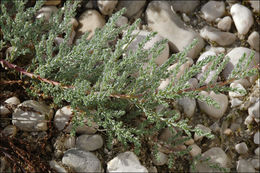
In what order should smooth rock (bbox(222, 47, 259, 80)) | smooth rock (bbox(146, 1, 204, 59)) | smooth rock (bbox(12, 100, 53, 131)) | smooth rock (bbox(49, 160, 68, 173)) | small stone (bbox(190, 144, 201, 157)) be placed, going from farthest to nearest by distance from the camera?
smooth rock (bbox(146, 1, 204, 59)), smooth rock (bbox(222, 47, 259, 80)), small stone (bbox(190, 144, 201, 157)), smooth rock (bbox(12, 100, 53, 131)), smooth rock (bbox(49, 160, 68, 173))

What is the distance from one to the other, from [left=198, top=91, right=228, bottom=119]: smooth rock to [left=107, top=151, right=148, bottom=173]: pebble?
2.99 ft

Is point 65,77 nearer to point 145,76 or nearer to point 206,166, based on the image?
point 145,76

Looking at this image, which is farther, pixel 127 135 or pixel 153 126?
pixel 153 126

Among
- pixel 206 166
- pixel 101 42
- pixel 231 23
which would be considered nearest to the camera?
pixel 101 42

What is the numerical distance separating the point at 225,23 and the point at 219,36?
182 mm

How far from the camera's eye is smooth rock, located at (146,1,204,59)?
11.7 ft

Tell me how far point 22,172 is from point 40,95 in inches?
26.7

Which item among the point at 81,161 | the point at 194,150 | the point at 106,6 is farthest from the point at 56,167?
the point at 106,6

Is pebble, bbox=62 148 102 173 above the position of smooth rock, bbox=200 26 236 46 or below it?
below

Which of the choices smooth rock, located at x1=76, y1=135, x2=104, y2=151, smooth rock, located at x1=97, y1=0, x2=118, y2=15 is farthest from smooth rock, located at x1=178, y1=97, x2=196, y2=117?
smooth rock, located at x1=97, y1=0, x2=118, y2=15

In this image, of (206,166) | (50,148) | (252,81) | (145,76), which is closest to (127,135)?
(145,76)

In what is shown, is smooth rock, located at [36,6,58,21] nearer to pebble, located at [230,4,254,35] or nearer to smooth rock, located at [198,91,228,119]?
smooth rock, located at [198,91,228,119]

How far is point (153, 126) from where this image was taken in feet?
9.96

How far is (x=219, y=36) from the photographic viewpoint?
359 cm
